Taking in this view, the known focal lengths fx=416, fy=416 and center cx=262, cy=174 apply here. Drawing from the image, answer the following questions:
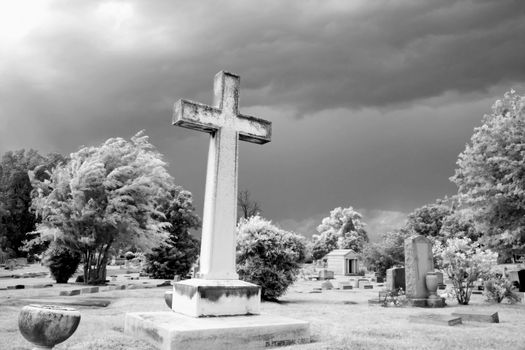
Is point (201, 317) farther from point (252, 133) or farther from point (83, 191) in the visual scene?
point (83, 191)

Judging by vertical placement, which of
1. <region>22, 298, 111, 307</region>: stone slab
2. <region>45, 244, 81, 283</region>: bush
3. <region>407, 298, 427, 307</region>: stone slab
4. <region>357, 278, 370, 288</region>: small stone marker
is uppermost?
<region>45, 244, 81, 283</region>: bush

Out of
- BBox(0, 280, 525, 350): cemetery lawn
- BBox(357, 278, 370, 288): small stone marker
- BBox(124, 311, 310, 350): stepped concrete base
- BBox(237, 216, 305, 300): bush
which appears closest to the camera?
BBox(124, 311, 310, 350): stepped concrete base

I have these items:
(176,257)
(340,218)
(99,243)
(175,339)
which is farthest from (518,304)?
(340,218)

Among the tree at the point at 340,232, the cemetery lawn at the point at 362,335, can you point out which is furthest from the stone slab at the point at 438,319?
the tree at the point at 340,232

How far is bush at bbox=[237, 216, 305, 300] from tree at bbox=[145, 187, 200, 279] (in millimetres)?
15903

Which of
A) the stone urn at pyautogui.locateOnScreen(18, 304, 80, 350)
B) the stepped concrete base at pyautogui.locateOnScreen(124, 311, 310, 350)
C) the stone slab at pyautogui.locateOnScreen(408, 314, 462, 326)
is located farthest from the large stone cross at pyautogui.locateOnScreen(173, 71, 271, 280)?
the stone slab at pyautogui.locateOnScreen(408, 314, 462, 326)

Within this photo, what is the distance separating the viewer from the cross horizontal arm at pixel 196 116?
716 cm

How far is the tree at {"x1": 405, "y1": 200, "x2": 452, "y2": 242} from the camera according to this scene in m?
51.5

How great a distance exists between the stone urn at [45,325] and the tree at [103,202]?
1731cm

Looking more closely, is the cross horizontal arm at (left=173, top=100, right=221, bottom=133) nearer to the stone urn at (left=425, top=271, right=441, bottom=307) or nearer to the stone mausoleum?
the stone urn at (left=425, top=271, right=441, bottom=307)

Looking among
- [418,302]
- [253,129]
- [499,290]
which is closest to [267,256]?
[418,302]

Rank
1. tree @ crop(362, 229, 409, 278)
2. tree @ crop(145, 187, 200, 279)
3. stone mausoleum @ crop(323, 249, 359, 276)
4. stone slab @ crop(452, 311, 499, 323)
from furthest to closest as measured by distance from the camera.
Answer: stone mausoleum @ crop(323, 249, 359, 276) < tree @ crop(362, 229, 409, 278) < tree @ crop(145, 187, 200, 279) < stone slab @ crop(452, 311, 499, 323)

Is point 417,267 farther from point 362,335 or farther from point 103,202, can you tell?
point 103,202

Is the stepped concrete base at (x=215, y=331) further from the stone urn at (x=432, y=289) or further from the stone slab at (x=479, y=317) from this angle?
the stone urn at (x=432, y=289)
